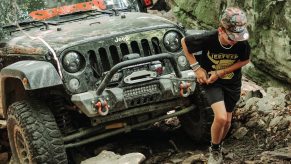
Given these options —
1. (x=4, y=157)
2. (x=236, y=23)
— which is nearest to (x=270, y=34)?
(x=236, y=23)

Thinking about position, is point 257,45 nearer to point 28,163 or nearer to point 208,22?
point 208,22

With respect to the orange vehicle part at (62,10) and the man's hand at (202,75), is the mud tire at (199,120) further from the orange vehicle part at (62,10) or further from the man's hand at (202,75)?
the orange vehicle part at (62,10)

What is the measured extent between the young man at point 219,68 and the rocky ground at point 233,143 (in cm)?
57

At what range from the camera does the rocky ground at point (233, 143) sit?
195 inches

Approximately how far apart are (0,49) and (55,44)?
1178 mm

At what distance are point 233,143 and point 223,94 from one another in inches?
46.4

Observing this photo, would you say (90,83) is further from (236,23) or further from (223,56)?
(236,23)

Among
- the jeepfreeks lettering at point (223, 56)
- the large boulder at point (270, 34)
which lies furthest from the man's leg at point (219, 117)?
the large boulder at point (270, 34)

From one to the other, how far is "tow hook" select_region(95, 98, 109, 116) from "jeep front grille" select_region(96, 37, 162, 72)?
408 millimetres

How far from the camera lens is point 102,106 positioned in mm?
4664

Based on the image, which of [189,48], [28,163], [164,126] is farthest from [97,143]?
[189,48]

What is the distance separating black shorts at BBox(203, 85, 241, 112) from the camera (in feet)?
14.9

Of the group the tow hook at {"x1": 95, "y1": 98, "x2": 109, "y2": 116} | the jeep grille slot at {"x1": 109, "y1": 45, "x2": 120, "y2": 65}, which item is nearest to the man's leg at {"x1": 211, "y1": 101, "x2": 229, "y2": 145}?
the tow hook at {"x1": 95, "y1": 98, "x2": 109, "y2": 116}

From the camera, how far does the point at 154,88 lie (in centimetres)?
489
